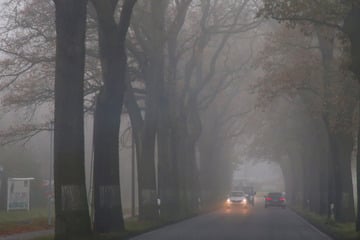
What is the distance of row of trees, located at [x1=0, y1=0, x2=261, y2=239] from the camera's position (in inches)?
807

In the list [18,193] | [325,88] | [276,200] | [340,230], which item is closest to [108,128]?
[340,230]

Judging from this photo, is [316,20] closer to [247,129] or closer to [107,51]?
[107,51]

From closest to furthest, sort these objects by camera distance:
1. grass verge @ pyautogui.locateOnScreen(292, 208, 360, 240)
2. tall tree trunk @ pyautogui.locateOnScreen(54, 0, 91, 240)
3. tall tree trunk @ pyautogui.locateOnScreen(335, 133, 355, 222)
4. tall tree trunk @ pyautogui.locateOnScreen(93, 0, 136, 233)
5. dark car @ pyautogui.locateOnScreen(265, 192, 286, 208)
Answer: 1. tall tree trunk @ pyautogui.locateOnScreen(54, 0, 91, 240)
2. grass verge @ pyautogui.locateOnScreen(292, 208, 360, 240)
3. tall tree trunk @ pyautogui.locateOnScreen(93, 0, 136, 233)
4. tall tree trunk @ pyautogui.locateOnScreen(335, 133, 355, 222)
5. dark car @ pyautogui.locateOnScreen(265, 192, 286, 208)

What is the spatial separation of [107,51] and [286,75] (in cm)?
1183

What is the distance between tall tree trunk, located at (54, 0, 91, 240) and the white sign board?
76.6ft

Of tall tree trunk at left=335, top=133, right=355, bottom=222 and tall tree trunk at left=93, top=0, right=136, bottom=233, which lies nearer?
tall tree trunk at left=93, top=0, right=136, bottom=233

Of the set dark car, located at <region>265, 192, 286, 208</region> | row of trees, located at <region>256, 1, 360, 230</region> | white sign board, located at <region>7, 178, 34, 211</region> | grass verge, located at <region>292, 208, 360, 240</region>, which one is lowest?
grass verge, located at <region>292, 208, 360, 240</region>

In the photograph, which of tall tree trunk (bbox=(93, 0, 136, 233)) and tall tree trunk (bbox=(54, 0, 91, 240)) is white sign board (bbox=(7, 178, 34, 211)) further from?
tall tree trunk (bbox=(54, 0, 91, 240))

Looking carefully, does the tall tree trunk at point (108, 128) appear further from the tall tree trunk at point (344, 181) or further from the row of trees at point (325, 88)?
the tall tree trunk at point (344, 181)

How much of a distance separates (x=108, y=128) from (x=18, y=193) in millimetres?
20545

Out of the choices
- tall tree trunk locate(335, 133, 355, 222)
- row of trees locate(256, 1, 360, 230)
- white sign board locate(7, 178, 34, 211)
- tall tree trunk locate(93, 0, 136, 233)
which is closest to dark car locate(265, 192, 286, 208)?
row of trees locate(256, 1, 360, 230)

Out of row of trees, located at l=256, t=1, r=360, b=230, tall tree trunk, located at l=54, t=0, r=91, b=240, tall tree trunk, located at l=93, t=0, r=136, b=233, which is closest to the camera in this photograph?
tall tree trunk, located at l=54, t=0, r=91, b=240

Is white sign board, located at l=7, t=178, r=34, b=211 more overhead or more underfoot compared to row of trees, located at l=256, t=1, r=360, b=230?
more underfoot

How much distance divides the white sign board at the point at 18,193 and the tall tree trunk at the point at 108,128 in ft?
60.9
